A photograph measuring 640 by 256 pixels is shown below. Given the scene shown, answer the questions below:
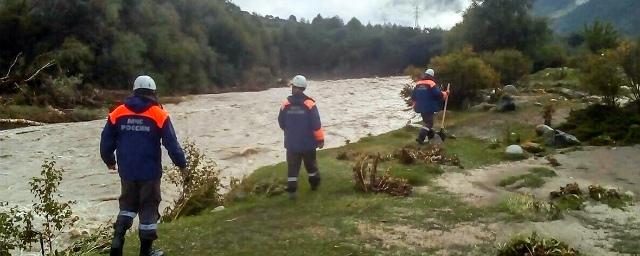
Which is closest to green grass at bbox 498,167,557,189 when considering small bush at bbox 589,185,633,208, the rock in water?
small bush at bbox 589,185,633,208

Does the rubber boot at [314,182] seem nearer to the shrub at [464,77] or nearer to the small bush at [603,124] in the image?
the small bush at [603,124]

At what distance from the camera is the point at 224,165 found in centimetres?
1791

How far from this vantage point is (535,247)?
630 centimetres

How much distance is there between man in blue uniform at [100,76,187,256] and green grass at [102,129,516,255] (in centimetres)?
70

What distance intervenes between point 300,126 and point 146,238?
3572mm

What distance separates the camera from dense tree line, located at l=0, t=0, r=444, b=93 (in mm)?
39125

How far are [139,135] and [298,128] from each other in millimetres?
3425

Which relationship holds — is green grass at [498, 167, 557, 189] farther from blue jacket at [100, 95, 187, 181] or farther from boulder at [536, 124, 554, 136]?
blue jacket at [100, 95, 187, 181]

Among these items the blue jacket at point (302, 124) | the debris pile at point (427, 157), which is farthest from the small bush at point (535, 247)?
the debris pile at point (427, 157)

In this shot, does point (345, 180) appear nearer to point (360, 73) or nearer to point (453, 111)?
point (453, 111)

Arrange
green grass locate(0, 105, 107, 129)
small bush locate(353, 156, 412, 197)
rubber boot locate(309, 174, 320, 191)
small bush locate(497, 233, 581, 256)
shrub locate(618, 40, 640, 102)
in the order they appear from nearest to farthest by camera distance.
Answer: small bush locate(497, 233, 581, 256), small bush locate(353, 156, 412, 197), rubber boot locate(309, 174, 320, 191), shrub locate(618, 40, 640, 102), green grass locate(0, 105, 107, 129)

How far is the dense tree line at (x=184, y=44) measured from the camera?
128 feet

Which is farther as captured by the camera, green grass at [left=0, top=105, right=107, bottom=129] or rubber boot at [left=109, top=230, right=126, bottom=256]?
green grass at [left=0, top=105, right=107, bottom=129]

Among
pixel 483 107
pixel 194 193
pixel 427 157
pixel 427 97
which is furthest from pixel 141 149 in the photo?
pixel 483 107
